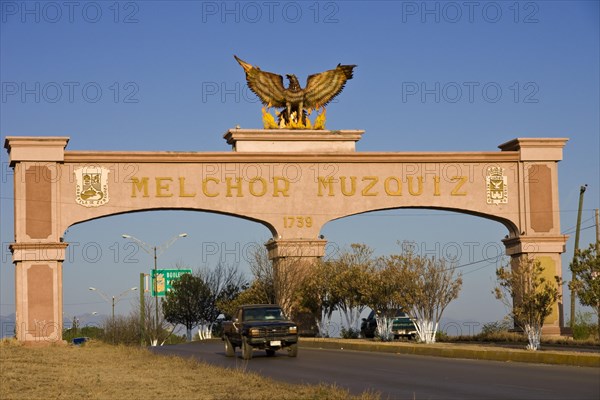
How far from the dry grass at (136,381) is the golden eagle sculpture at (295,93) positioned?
63.6 ft

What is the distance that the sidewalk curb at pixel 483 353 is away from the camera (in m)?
26.4

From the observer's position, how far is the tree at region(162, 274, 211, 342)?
7938cm

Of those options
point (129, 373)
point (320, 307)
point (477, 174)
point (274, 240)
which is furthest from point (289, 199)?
point (129, 373)

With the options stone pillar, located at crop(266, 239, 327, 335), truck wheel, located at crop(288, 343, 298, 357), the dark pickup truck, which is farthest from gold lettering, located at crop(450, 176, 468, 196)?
truck wheel, located at crop(288, 343, 298, 357)

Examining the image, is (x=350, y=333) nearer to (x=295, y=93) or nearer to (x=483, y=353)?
(x=295, y=93)

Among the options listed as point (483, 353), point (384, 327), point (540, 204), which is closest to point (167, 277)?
point (540, 204)

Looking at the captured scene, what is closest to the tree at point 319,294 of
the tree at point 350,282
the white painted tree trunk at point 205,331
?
the tree at point 350,282

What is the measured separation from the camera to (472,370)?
25.2 m

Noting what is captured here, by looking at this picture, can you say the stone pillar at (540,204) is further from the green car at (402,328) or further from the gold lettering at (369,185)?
the gold lettering at (369,185)

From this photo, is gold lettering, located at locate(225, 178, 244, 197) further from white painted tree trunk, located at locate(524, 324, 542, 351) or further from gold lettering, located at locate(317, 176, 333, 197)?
white painted tree trunk, located at locate(524, 324, 542, 351)

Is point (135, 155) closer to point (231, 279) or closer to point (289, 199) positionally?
point (289, 199)

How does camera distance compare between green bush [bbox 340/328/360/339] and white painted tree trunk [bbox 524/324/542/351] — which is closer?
white painted tree trunk [bbox 524/324/542/351]

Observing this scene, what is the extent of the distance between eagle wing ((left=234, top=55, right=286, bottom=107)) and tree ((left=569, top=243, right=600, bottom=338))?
68.8ft

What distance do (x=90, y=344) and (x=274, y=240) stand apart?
9209 millimetres
